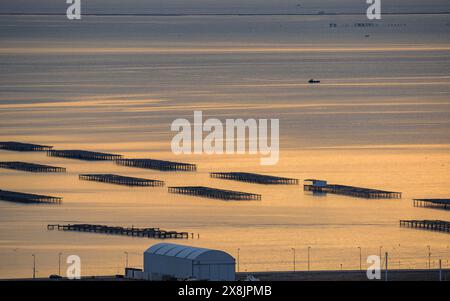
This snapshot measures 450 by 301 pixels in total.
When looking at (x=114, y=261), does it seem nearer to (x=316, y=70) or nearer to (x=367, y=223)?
(x=367, y=223)

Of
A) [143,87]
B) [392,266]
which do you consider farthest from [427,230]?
[143,87]

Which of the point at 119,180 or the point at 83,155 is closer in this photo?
the point at 119,180

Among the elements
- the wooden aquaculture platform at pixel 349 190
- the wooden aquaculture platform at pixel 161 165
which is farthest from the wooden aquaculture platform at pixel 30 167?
the wooden aquaculture platform at pixel 349 190

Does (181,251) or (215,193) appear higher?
(215,193)

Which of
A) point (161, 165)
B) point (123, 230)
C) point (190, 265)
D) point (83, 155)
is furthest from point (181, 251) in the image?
point (83, 155)

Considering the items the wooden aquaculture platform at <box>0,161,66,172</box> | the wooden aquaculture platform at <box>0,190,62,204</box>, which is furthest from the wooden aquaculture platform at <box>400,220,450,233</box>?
the wooden aquaculture platform at <box>0,161,66,172</box>

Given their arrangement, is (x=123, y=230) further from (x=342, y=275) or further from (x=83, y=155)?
(x=83, y=155)

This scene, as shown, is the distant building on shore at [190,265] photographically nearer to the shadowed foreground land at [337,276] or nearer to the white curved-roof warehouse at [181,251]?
the white curved-roof warehouse at [181,251]
